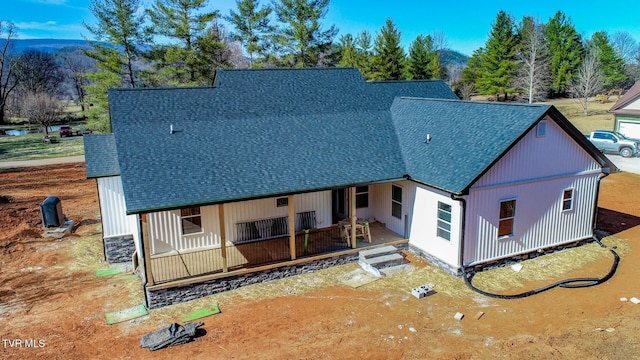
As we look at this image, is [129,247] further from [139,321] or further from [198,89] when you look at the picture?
[198,89]

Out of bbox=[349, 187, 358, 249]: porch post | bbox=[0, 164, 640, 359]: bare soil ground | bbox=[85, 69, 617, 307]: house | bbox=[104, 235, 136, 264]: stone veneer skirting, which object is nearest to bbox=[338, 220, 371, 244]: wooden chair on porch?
bbox=[85, 69, 617, 307]: house

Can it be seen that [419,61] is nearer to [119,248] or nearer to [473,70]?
[473,70]

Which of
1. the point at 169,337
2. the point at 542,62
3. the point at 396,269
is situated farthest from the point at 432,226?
the point at 542,62

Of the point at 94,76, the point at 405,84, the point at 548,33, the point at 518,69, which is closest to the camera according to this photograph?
the point at 405,84

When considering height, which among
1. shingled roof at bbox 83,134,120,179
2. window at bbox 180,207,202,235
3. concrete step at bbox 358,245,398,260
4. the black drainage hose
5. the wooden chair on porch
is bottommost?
the black drainage hose

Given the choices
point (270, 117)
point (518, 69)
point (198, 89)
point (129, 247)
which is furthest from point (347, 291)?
point (518, 69)

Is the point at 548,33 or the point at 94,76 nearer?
the point at 94,76

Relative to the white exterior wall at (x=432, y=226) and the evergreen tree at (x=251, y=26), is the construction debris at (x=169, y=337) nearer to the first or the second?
the white exterior wall at (x=432, y=226)

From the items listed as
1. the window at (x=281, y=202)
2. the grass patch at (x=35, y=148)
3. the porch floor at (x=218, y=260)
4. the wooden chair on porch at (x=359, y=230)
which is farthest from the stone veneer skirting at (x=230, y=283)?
the grass patch at (x=35, y=148)

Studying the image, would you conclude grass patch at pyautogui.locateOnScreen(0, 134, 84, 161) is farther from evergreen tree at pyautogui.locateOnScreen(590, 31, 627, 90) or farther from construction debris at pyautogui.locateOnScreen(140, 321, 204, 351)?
evergreen tree at pyautogui.locateOnScreen(590, 31, 627, 90)
